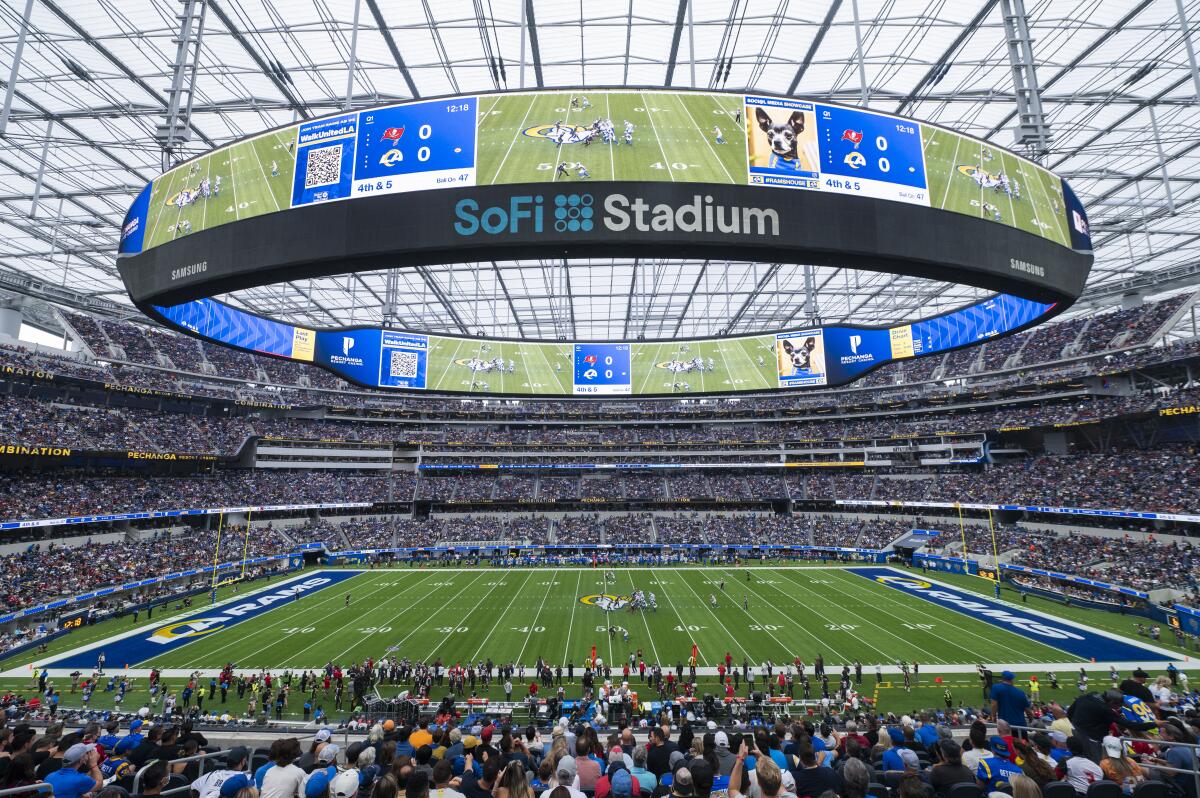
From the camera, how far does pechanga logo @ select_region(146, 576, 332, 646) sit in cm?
2660

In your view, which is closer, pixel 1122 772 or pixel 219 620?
pixel 1122 772

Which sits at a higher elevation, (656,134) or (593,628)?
(656,134)

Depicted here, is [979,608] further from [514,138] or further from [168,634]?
[168,634]

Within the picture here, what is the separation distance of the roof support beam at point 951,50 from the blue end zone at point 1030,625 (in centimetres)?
2431

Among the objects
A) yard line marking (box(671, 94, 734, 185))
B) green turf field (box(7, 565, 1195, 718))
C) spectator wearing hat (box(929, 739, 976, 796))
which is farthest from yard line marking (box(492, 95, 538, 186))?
green turf field (box(7, 565, 1195, 718))

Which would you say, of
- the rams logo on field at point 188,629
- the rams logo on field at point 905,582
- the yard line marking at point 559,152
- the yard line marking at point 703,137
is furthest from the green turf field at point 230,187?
the rams logo on field at point 905,582

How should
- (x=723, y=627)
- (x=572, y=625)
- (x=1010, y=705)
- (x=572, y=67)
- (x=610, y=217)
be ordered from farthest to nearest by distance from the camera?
(x=572, y=625) < (x=723, y=627) < (x=572, y=67) < (x=1010, y=705) < (x=610, y=217)

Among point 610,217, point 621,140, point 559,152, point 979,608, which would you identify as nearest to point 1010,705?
point 610,217

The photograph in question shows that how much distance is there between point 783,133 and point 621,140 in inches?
77.6

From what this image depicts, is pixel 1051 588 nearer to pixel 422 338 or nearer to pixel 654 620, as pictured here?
pixel 654 620

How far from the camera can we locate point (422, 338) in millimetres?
19484

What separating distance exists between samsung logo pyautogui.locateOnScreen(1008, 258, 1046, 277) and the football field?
16716 mm

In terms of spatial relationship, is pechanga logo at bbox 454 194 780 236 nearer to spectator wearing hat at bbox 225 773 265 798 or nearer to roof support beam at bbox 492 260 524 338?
spectator wearing hat at bbox 225 773 265 798

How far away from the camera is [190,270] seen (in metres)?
6.46
